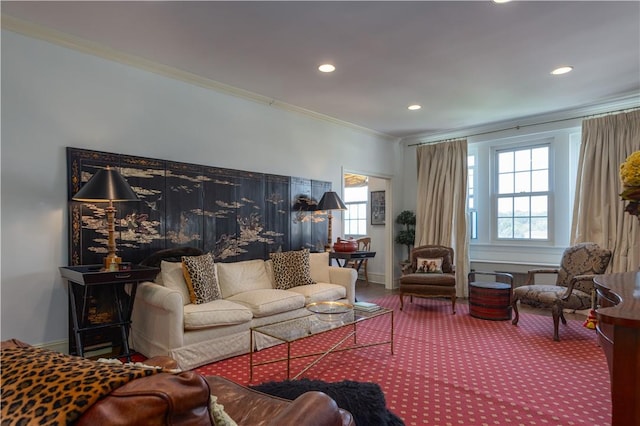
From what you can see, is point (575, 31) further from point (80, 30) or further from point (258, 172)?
point (80, 30)

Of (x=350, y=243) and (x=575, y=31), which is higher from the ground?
(x=575, y=31)

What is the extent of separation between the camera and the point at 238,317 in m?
3.27

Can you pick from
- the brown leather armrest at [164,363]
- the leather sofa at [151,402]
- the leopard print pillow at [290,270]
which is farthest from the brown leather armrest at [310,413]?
the leopard print pillow at [290,270]

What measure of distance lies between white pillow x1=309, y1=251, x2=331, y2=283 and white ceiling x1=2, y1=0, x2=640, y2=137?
207 centimetres

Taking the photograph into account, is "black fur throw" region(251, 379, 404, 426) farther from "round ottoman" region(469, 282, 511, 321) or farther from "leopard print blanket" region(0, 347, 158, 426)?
"round ottoman" region(469, 282, 511, 321)

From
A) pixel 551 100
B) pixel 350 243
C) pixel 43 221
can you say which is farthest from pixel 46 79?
pixel 551 100

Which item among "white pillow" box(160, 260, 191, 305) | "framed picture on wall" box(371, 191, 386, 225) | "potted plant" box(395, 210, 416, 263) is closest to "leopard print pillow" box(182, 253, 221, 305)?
"white pillow" box(160, 260, 191, 305)

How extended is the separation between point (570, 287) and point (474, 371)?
163 centimetres

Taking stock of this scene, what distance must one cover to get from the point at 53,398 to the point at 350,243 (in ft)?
14.3

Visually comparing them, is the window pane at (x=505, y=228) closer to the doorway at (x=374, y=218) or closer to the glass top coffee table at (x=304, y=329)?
the doorway at (x=374, y=218)

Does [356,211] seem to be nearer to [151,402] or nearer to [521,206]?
[521,206]

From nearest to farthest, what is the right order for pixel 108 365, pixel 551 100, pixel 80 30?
pixel 108 365 → pixel 80 30 → pixel 551 100

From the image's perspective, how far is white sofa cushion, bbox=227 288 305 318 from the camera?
11.4 ft

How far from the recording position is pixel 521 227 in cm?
573
